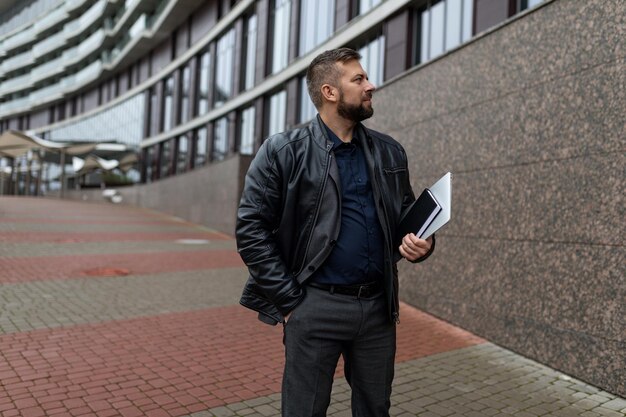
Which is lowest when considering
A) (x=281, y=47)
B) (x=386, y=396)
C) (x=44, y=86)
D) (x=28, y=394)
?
(x=28, y=394)

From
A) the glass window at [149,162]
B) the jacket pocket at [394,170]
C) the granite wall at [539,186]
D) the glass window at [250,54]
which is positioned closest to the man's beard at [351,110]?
the jacket pocket at [394,170]

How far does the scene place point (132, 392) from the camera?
4.07m

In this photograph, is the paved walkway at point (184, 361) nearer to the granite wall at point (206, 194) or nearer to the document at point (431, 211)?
the document at point (431, 211)

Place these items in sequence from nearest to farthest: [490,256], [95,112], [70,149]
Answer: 1. [490,256]
2. [70,149]
3. [95,112]

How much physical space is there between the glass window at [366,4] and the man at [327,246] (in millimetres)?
11104

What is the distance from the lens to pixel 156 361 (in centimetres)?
481

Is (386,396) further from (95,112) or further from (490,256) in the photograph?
(95,112)

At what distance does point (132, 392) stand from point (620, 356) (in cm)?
395

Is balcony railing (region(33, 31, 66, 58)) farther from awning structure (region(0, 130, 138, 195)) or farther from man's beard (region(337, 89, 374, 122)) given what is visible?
man's beard (region(337, 89, 374, 122))

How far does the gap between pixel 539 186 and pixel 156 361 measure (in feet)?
13.5

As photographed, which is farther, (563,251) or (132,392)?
(563,251)

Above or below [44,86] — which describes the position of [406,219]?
below

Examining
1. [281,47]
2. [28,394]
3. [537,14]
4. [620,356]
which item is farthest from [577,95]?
[281,47]

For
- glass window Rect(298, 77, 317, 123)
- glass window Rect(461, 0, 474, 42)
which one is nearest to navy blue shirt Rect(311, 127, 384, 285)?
glass window Rect(461, 0, 474, 42)
